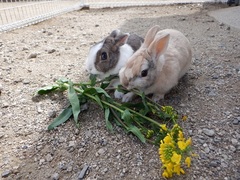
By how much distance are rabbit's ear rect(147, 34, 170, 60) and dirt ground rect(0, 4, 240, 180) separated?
1.31 ft

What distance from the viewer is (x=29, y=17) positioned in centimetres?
414

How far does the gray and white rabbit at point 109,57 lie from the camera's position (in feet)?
6.95

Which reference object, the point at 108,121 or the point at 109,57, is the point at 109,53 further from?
the point at 108,121

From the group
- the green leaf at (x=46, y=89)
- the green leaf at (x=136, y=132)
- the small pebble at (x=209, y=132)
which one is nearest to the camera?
the green leaf at (x=136, y=132)

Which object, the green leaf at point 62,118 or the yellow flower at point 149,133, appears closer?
the yellow flower at point 149,133

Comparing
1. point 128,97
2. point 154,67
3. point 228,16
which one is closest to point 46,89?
point 128,97

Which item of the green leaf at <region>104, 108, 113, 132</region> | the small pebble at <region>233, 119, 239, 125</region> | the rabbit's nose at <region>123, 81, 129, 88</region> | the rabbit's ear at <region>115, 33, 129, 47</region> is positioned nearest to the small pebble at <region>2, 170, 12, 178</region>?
the green leaf at <region>104, 108, 113, 132</region>

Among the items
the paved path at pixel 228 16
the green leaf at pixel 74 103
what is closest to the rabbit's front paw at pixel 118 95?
the green leaf at pixel 74 103

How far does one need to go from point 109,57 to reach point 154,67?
48 cm

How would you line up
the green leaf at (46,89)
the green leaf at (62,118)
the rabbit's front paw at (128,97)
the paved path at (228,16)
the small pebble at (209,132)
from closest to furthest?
the small pebble at (209,132) → the green leaf at (62,118) → the rabbit's front paw at (128,97) → the green leaf at (46,89) → the paved path at (228,16)

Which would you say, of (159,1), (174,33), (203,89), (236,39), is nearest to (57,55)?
(174,33)

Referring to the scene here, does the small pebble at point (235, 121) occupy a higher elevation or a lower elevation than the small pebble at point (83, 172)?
higher

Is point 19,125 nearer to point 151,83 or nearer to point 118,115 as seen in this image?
point 118,115

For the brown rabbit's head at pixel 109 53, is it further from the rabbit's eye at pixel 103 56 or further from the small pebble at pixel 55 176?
the small pebble at pixel 55 176
